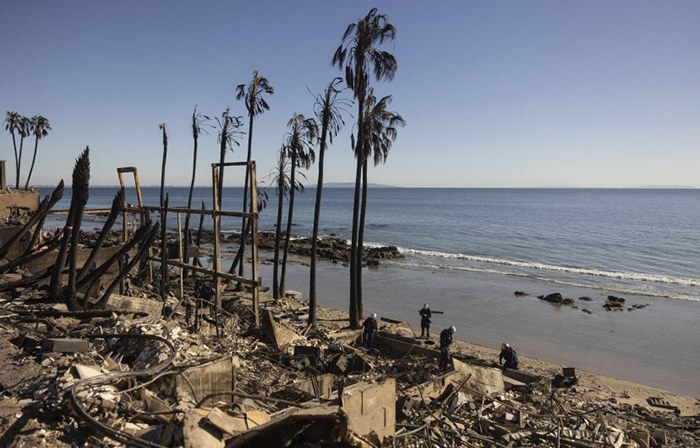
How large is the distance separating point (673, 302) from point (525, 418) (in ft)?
79.0

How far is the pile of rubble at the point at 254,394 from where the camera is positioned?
482 cm

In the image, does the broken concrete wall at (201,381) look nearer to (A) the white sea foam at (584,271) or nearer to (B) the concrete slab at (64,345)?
(B) the concrete slab at (64,345)

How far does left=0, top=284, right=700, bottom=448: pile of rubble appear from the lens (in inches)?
190

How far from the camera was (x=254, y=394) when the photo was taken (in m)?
7.32

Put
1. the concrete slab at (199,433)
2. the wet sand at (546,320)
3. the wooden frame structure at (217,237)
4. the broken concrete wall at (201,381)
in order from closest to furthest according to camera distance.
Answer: the concrete slab at (199,433)
the broken concrete wall at (201,381)
the wooden frame structure at (217,237)
the wet sand at (546,320)

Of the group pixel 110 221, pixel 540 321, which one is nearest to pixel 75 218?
pixel 110 221

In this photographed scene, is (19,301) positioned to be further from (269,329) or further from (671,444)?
(671,444)

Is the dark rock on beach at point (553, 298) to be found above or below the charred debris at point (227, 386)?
below

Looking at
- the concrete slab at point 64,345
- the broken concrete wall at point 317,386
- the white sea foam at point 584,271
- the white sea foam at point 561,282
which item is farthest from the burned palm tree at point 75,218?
the white sea foam at point 584,271

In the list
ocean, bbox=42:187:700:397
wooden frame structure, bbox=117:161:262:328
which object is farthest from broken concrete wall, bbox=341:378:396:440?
ocean, bbox=42:187:700:397

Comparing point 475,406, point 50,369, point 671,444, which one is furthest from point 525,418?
point 50,369

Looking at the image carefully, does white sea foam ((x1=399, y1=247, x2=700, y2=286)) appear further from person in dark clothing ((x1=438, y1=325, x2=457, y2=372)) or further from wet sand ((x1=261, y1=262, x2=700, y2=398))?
person in dark clothing ((x1=438, y1=325, x2=457, y2=372))

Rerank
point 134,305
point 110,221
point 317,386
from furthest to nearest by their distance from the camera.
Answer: point 134,305, point 110,221, point 317,386

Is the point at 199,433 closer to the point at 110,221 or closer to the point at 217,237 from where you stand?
the point at 110,221
